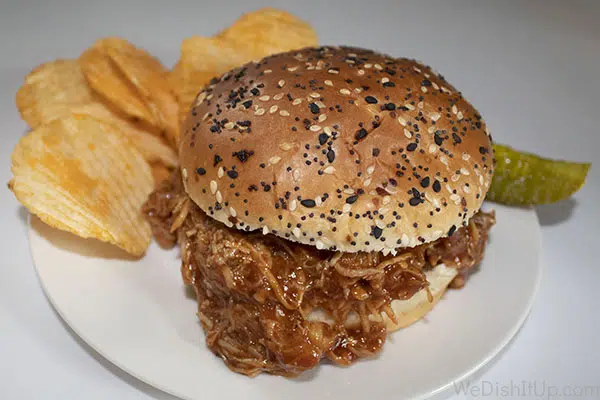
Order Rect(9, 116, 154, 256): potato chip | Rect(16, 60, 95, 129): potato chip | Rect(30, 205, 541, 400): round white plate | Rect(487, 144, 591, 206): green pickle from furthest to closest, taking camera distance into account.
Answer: Rect(16, 60, 95, 129): potato chip → Rect(487, 144, 591, 206): green pickle → Rect(9, 116, 154, 256): potato chip → Rect(30, 205, 541, 400): round white plate

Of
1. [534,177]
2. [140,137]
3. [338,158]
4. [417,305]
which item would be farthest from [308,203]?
[140,137]

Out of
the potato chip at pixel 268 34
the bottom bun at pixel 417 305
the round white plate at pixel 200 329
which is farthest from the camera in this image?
the potato chip at pixel 268 34

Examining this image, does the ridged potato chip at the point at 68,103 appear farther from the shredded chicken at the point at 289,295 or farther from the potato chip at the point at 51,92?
the shredded chicken at the point at 289,295

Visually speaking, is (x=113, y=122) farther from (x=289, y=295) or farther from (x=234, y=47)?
(x=289, y=295)

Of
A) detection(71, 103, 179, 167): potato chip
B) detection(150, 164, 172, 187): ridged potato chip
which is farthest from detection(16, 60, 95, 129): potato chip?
detection(150, 164, 172, 187): ridged potato chip

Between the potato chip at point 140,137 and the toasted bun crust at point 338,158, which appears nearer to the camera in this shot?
the toasted bun crust at point 338,158

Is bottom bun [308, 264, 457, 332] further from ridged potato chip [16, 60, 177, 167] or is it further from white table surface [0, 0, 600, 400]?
ridged potato chip [16, 60, 177, 167]

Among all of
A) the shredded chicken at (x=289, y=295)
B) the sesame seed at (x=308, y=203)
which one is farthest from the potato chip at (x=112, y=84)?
the sesame seed at (x=308, y=203)
